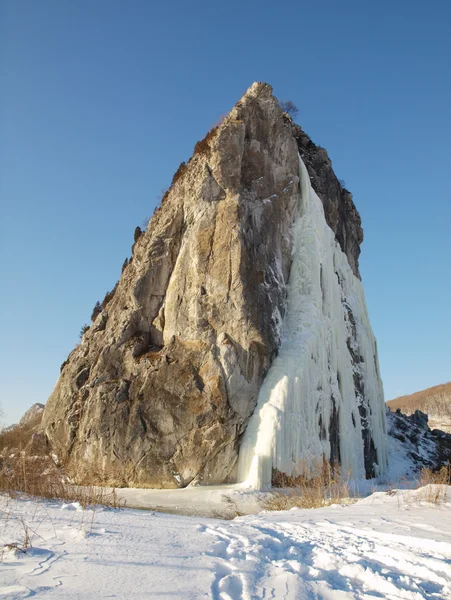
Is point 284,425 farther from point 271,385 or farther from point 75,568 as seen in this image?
point 75,568

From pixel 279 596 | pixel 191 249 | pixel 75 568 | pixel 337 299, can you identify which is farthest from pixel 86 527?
pixel 337 299

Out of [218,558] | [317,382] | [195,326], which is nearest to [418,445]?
[317,382]

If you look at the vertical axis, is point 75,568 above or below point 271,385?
below

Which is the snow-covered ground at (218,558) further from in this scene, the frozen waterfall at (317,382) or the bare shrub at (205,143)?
the bare shrub at (205,143)

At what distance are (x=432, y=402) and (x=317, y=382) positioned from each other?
105 meters

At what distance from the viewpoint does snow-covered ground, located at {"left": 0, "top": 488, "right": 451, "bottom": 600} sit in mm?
3455

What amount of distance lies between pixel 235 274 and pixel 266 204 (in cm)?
441

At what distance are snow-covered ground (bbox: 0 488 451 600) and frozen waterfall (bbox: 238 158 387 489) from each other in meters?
7.20

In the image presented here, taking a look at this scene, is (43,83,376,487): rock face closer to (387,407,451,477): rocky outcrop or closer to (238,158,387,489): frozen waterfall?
(238,158,387,489): frozen waterfall

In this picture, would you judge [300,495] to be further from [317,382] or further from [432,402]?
[432,402]

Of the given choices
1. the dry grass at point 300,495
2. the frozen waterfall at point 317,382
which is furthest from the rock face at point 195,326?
the dry grass at point 300,495

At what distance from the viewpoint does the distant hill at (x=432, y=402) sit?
305ft

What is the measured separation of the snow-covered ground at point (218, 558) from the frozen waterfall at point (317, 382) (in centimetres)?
720

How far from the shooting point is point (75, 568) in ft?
12.1
